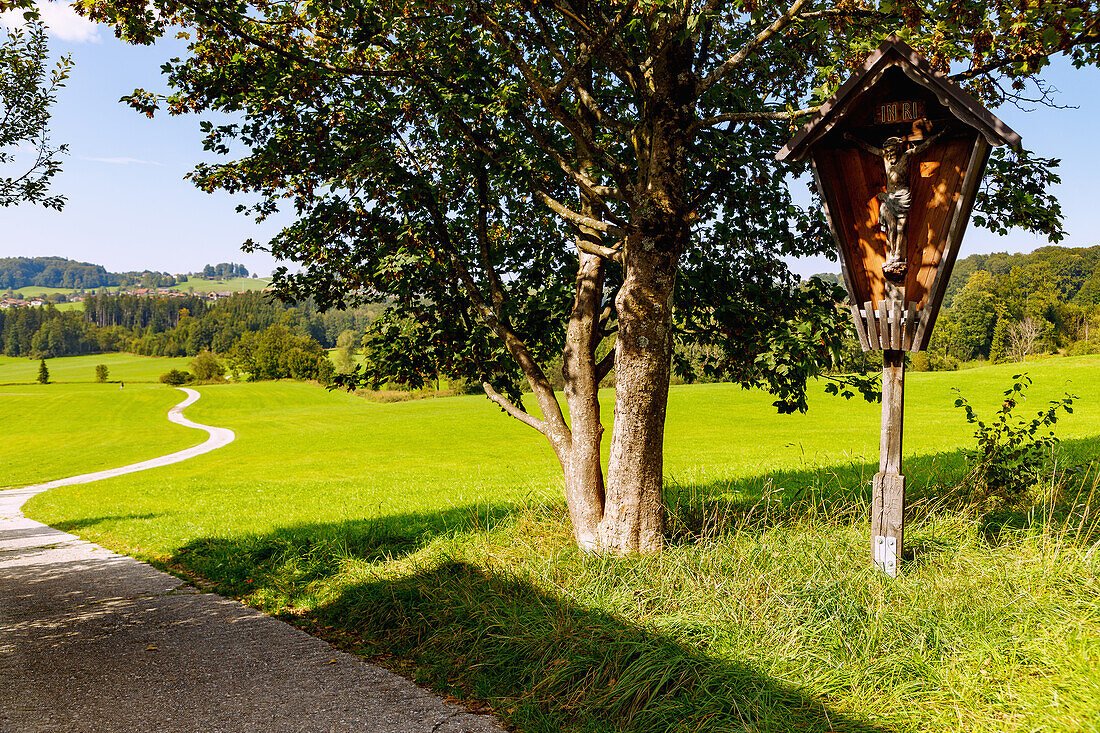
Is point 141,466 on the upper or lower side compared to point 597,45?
lower

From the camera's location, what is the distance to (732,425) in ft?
118

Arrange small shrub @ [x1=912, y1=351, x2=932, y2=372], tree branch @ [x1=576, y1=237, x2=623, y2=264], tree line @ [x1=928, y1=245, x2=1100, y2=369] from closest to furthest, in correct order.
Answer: tree branch @ [x1=576, y1=237, x2=623, y2=264] → small shrub @ [x1=912, y1=351, x2=932, y2=372] → tree line @ [x1=928, y1=245, x2=1100, y2=369]

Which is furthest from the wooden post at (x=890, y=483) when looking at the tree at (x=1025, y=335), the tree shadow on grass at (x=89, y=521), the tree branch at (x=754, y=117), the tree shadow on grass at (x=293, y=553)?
the tree at (x=1025, y=335)

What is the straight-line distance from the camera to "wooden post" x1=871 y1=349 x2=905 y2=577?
5031mm

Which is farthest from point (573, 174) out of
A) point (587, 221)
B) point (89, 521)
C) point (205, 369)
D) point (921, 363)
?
point (205, 369)

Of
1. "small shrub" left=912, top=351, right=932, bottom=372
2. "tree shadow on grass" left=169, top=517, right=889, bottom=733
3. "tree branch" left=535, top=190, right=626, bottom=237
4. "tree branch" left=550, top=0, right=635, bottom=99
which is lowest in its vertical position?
"tree shadow on grass" left=169, top=517, right=889, bottom=733

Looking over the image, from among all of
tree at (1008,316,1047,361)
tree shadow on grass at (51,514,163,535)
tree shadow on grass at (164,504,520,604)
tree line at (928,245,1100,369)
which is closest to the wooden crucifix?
tree shadow on grass at (164,504,520,604)

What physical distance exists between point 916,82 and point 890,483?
118 inches

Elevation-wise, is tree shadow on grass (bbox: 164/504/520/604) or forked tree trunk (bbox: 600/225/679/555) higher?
forked tree trunk (bbox: 600/225/679/555)

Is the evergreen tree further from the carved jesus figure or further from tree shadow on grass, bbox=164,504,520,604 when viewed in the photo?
the carved jesus figure

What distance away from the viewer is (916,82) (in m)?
4.81

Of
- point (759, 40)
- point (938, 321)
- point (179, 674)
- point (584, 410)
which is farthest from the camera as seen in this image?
point (938, 321)

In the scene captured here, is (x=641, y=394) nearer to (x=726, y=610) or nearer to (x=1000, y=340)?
(x=726, y=610)

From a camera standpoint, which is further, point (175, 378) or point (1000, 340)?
point (175, 378)
